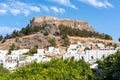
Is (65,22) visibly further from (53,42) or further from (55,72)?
(55,72)

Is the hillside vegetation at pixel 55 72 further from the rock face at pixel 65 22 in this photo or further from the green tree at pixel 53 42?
the rock face at pixel 65 22

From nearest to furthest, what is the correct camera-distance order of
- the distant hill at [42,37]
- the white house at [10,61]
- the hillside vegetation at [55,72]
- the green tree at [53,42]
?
the hillside vegetation at [55,72]
the white house at [10,61]
the green tree at [53,42]
the distant hill at [42,37]

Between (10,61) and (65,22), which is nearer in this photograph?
(10,61)

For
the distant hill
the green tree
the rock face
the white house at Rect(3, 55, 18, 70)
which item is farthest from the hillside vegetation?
the rock face

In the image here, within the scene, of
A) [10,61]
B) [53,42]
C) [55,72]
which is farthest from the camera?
[53,42]

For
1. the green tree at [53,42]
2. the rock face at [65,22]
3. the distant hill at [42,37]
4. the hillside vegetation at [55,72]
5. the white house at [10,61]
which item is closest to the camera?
the hillside vegetation at [55,72]

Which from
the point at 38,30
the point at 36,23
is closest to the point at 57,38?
the point at 38,30

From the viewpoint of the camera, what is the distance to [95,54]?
2044 inches

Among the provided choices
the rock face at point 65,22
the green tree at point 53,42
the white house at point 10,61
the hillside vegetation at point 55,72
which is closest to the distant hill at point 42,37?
the green tree at point 53,42

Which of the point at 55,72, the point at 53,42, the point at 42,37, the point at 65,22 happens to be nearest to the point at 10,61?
the point at 53,42

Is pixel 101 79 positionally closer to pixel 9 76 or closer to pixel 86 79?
pixel 86 79

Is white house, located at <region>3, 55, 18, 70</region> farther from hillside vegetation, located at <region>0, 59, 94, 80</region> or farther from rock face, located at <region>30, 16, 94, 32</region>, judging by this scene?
rock face, located at <region>30, 16, 94, 32</region>

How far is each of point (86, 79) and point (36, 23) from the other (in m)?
97.4

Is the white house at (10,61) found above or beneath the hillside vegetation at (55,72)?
beneath
